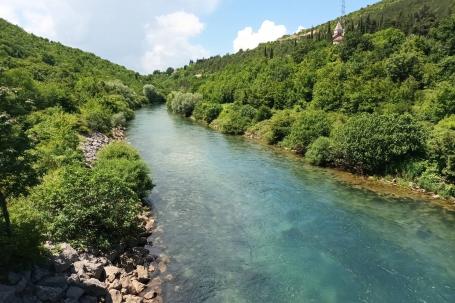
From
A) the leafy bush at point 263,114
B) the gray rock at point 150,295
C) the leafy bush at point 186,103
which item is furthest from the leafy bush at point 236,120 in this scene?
the gray rock at point 150,295

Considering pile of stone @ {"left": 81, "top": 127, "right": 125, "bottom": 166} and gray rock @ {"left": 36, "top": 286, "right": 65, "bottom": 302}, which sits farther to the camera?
pile of stone @ {"left": 81, "top": 127, "right": 125, "bottom": 166}

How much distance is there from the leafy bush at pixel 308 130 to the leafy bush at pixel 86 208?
33912 mm

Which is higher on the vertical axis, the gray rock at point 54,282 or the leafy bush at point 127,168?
the leafy bush at point 127,168

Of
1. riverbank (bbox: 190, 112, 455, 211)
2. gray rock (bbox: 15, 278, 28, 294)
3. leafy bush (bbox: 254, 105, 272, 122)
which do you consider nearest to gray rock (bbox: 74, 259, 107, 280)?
gray rock (bbox: 15, 278, 28, 294)

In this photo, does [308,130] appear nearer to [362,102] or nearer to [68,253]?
[362,102]

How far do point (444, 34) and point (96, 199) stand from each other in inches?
2937

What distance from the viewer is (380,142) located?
43.6m

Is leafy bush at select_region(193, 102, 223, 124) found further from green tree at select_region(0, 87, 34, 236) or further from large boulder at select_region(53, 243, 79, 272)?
green tree at select_region(0, 87, 34, 236)

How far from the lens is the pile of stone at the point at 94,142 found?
44.2 m

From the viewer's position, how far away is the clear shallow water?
73.2 feet

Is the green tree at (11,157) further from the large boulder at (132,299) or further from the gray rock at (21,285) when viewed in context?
the large boulder at (132,299)

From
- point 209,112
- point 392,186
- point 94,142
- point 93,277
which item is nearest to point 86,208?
point 93,277

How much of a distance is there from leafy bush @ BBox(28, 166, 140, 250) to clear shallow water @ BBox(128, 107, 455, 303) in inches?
148

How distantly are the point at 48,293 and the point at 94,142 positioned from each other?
38727 mm
